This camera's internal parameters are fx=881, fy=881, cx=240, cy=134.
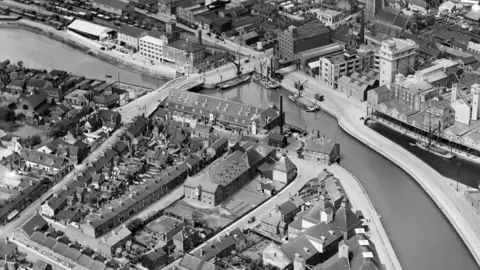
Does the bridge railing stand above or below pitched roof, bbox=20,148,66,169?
below

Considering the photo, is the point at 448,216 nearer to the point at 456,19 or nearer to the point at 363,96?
the point at 363,96

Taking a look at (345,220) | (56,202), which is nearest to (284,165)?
(345,220)

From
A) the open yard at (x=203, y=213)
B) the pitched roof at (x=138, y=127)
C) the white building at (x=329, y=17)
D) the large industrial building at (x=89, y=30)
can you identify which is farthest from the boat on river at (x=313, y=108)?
the large industrial building at (x=89, y=30)

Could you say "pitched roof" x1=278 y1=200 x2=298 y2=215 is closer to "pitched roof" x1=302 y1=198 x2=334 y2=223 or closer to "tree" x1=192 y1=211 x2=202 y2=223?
"pitched roof" x1=302 y1=198 x2=334 y2=223

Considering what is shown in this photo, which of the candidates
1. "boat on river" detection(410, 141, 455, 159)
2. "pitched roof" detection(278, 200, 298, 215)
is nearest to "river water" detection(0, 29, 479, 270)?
"boat on river" detection(410, 141, 455, 159)

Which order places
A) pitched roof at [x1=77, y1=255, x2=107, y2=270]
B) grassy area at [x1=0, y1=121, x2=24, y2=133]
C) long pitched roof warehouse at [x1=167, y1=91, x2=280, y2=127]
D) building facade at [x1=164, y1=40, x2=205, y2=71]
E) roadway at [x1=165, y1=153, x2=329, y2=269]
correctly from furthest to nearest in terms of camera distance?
building facade at [x1=164, y1=40, x2=205, y2=71] → grassy area at [x1=0, y1=121, x2=24, y2=133] → long pitched roof warehouse at [x1=167, y1=91, x2=280, y2=127] → roadway at [x1=165, y1=153, x2=329, y2=269] → pitched roof at [x1=77, y1=255, x2=107, y2=270]

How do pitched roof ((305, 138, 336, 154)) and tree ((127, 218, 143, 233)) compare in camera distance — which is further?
pitched roof ((305, 138, 336, 154))

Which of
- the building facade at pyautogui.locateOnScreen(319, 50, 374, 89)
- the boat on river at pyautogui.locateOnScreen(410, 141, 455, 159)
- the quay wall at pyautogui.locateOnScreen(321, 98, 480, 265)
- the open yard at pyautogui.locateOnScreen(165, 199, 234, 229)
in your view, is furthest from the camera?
the building facade at pyautogui.locateOnScreen(319, 50, 374, 89)

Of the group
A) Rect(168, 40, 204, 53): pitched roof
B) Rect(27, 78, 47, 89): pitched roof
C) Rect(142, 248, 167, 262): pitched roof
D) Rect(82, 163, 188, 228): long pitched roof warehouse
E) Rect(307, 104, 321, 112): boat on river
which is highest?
Rect(168, 40, 204, 53): pitched roof
